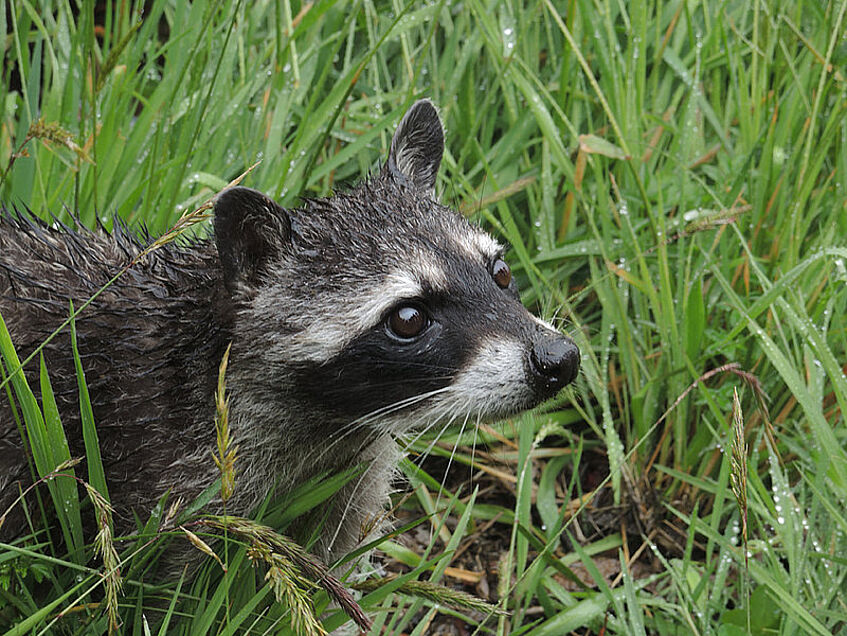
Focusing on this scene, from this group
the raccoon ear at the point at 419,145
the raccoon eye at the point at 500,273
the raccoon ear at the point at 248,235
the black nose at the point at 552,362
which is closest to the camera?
the black nose at the point at 552,362

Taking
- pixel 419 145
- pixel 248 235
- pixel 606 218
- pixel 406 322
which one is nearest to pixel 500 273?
pixel 406 322

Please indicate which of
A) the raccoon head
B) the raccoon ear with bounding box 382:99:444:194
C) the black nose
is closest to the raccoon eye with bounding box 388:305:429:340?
the raccoon head

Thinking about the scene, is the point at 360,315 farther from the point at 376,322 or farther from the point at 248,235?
the point at 248,235

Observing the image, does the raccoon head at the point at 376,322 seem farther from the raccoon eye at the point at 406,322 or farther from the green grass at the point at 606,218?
the green grass at the point at 606,218

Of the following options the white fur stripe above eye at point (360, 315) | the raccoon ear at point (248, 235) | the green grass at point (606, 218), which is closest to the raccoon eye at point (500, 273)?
the white fur stripe above eye at point (360, 315)

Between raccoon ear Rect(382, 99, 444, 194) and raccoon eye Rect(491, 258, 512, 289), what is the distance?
500 mm

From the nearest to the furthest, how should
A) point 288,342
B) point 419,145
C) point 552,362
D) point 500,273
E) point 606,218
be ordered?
point 552,362, point 288,342, point 500,273, point 419,145, point 606,218

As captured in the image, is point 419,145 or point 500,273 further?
point 419,145

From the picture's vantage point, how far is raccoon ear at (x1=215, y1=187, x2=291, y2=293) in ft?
9.75

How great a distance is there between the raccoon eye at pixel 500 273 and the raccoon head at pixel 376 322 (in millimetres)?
94

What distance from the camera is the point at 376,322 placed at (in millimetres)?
2945

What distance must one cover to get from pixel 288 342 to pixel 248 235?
1.15ft

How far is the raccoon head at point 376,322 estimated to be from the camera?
292cm

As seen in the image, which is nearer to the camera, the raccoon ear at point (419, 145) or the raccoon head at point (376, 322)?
the raccoon head at point (376, 322)
